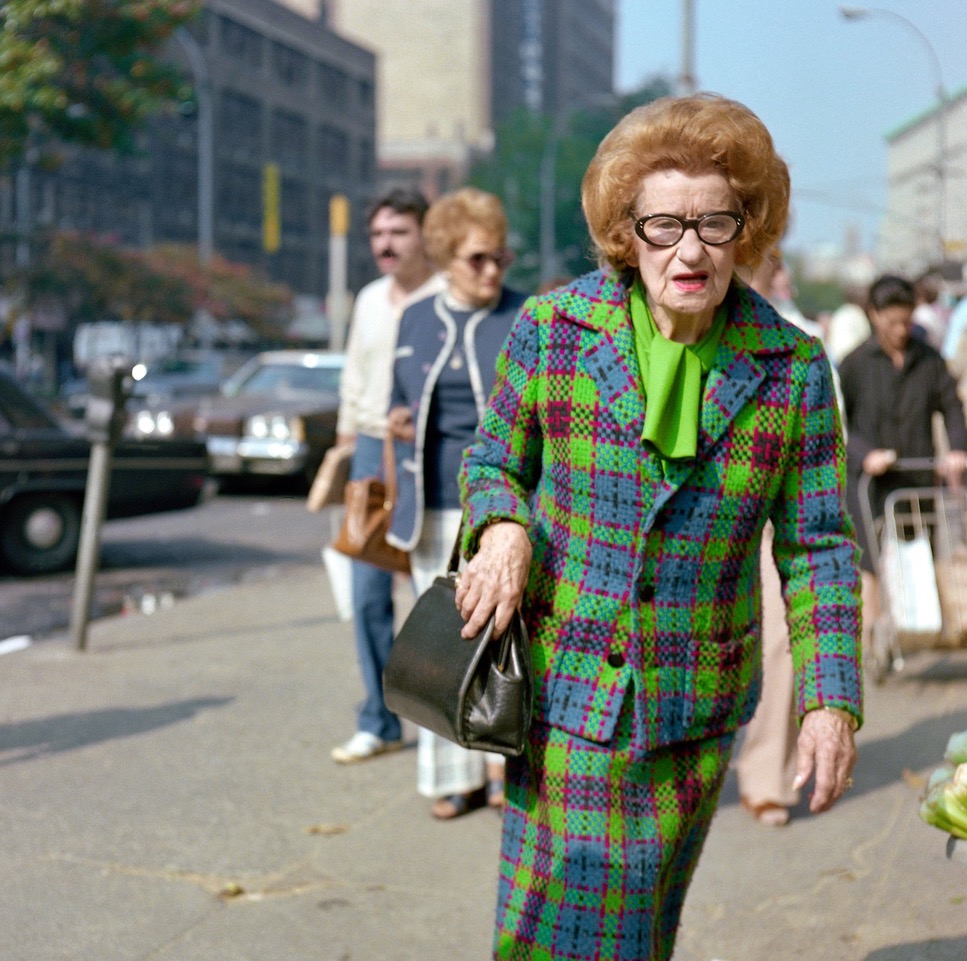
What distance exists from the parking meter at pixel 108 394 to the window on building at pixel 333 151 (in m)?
75.5

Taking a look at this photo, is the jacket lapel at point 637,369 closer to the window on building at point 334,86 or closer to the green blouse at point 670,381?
the green blouse at point 670,381

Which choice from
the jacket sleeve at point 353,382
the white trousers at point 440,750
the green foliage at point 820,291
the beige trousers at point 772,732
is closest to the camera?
the white trousers at point 440,750

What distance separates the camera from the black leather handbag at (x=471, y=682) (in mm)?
2566

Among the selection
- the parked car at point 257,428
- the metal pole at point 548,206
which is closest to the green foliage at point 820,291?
the metal pole at point 548,206

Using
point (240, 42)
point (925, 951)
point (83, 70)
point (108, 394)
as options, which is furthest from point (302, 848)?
point (240, 42)

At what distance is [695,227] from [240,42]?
73.8 m

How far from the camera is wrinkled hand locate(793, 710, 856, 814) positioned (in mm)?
2543

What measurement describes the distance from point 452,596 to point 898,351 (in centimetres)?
499

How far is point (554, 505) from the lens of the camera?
2.68 meters

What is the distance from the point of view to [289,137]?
7788 centimetres

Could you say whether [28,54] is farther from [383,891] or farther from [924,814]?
[924,814]

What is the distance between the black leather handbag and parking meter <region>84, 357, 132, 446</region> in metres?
5.01

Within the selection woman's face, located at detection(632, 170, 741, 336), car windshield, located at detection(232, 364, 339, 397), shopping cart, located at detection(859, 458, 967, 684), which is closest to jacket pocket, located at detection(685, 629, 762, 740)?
woman's face, located at detection(632, 170, 741, 336)

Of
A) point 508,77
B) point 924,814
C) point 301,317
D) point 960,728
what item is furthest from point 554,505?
point 508,77
